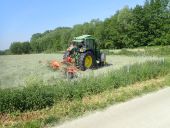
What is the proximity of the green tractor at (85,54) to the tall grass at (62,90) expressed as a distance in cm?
647

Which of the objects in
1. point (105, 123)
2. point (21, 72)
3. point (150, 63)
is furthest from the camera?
point (21, 72)

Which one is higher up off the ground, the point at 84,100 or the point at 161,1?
the point at 161,1

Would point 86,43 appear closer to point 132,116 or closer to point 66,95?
point 66,95

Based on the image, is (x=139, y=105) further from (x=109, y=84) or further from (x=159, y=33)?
(x=159, y=33)

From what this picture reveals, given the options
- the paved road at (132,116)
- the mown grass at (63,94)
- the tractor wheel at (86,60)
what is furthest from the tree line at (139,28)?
the paved road at (132,116)

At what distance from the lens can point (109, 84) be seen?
13789 millimetres

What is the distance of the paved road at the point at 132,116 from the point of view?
8.98m

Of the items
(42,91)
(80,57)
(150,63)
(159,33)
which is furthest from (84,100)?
(159,33)

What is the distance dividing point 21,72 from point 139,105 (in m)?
10.8

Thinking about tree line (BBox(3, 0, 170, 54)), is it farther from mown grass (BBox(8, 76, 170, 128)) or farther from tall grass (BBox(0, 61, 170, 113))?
mown grass (BBox(8, 76, 170, 128))

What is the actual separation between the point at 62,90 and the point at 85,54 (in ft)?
37.0

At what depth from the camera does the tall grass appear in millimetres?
10258

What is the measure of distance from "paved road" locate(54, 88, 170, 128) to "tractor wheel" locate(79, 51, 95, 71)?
34.7 feet

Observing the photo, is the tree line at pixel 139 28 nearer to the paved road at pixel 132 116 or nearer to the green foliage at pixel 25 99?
the paved road at pixel 132 116
